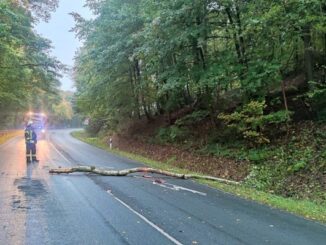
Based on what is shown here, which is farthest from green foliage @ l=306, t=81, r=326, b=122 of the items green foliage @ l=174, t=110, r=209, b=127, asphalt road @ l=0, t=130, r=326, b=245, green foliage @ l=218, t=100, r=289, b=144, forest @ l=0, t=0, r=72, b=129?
forest @ l=0, t=0, r=72, b=129

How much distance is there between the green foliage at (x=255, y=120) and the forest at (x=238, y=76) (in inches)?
2.1

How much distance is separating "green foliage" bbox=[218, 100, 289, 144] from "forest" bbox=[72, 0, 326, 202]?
5 cm

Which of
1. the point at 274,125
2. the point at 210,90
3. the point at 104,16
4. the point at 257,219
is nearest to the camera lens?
the point at 257,219

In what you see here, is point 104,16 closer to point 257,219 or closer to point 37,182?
point 37,182

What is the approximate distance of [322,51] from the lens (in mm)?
21984

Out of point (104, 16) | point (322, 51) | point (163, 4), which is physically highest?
point (104, 16)

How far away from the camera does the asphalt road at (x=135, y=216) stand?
7.97m

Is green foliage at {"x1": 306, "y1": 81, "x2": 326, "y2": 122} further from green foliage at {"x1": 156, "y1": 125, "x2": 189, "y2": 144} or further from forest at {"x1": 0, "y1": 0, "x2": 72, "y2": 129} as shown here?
forest at {"x1": 0, "y1": 0, "x2": 72, "y2": 129}

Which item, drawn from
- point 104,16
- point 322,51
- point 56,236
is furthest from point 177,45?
point 56,236

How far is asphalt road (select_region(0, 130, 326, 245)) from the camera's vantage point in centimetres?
797

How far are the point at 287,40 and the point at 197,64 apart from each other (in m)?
4.87

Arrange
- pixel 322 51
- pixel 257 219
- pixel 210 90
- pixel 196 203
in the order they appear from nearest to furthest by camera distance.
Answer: pixel 257 219, pixel 196 203, pixel 322 51, pixel 210 90

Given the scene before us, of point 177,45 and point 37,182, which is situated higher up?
point 177,45

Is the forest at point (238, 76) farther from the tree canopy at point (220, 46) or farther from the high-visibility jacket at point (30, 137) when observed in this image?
the high-visibility jacket at point (30, 137)
